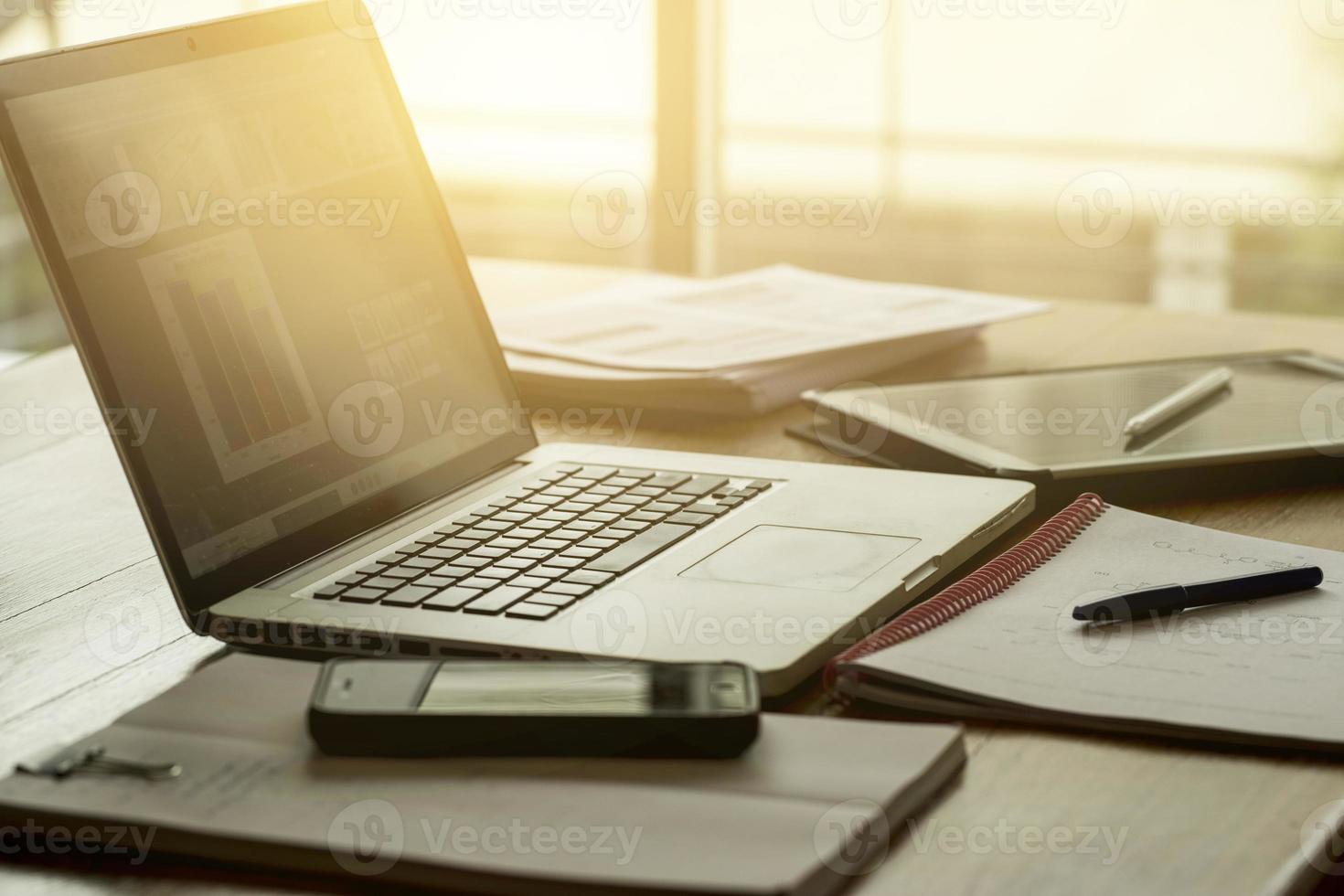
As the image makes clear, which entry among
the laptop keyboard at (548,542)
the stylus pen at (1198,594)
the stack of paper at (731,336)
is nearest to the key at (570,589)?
the laptop keyboard at (548,542)

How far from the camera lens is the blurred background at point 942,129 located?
374 centimetres

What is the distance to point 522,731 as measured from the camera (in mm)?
539

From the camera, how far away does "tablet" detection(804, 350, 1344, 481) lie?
3.02 ft

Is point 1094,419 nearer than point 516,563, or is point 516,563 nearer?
point 516,563

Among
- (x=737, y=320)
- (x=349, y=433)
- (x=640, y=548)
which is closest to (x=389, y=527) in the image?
(x=349, y=433)

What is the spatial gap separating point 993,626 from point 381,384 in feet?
1.30

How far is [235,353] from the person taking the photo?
2.53ft

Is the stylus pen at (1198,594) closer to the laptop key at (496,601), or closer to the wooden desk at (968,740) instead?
the wooden desk at (968,740)

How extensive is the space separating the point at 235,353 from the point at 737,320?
61cm

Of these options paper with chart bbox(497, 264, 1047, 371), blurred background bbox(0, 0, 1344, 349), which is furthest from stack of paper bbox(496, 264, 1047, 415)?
blurred background bbox(0, 0, 1344, 349)

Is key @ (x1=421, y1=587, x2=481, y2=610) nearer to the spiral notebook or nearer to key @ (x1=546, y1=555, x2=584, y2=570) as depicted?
key @ (x1=546, y1=555, x2=584, y2=570)

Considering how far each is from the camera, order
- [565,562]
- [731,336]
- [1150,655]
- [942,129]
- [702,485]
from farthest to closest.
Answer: [942,129], [731,336], [702,485], [565,562], [1150,655]

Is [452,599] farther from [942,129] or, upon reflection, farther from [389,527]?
[942,129]

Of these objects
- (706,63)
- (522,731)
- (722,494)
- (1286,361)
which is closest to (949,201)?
(706,63)
